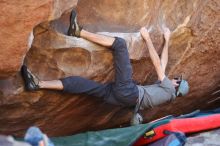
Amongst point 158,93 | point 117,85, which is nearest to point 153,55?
point 158,93

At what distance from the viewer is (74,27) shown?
3.89 metres

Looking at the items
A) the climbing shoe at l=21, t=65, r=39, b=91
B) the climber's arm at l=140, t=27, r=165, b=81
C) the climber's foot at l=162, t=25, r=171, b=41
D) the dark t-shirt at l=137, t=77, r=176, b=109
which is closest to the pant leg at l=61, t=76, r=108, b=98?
the climbing shoe at l=21, t=65, r=39, b=91

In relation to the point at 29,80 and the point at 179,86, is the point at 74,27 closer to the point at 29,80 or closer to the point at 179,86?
the point at 29,80

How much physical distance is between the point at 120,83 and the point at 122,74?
85mm

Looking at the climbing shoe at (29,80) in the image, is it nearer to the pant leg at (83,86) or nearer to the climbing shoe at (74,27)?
the pant leg at (83,86)

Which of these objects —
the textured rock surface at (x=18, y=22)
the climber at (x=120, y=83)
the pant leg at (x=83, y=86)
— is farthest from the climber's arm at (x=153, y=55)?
the textured rock surface at (x=18, y=22)

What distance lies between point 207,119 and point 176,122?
39cm

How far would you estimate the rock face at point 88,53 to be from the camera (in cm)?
353

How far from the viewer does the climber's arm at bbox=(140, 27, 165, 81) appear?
14.1ft

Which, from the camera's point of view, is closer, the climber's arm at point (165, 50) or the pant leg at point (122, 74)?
the pant leg at point (122, 74)

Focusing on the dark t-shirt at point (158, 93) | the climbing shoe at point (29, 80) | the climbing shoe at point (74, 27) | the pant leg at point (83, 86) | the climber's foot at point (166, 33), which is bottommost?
the dark t-shirt at point (158, 93)

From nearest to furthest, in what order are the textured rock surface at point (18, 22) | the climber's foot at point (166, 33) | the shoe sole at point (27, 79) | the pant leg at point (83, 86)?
the textured rock surface at point (18, 22) → the shoe sole at point (27, 79) → the pant leg at point (83, 86) → the climber's foot at point (166, 33)

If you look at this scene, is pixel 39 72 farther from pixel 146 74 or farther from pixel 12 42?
pixel 146 74

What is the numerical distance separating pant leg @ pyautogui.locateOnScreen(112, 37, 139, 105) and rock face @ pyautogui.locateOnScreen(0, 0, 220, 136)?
0.14 meters
